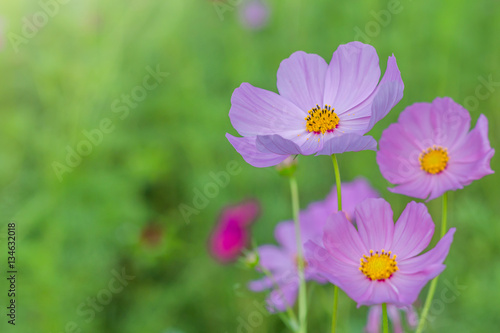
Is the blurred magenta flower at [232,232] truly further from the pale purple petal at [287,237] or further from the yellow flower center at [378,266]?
the yellow flower center at [378,266]

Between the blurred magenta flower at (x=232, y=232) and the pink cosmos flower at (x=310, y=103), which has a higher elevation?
the blurred magenta flower at (x=232, y=232)

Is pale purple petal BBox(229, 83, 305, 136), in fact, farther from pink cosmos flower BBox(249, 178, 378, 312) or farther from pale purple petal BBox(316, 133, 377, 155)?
pink cosmos flower BBox(249, 178, 378, 312)

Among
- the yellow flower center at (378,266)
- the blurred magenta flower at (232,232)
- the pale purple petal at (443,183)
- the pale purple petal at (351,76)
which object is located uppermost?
the blurred magenta flower at (232,232)

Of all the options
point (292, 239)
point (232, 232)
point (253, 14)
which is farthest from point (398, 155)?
point (253, 14)

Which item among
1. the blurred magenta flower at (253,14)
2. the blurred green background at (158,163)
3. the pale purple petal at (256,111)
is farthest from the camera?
the blurred magenta flower at (253,14)

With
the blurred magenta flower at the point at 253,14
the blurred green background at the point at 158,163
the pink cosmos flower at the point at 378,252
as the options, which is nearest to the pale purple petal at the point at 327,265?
the pink cosmos flower at the point at 378,252

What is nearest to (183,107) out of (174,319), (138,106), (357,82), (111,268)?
(138,106)

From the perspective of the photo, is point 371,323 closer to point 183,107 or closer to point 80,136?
point 80,136
